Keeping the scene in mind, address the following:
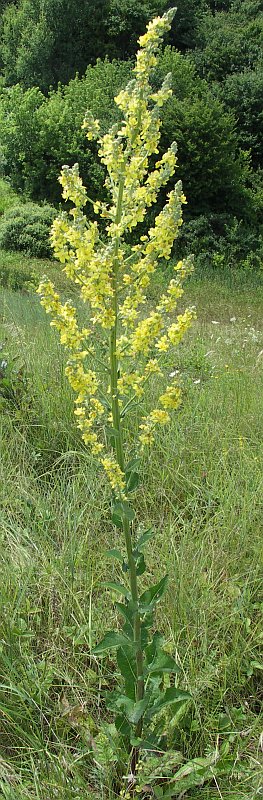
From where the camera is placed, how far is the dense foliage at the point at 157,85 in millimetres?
14500

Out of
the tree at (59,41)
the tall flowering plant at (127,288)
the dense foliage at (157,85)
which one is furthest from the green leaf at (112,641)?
the tree at (59,41)

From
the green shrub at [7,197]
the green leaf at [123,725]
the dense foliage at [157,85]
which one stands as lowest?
the green leaf at [123,725]

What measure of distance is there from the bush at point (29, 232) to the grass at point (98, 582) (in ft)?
32.9

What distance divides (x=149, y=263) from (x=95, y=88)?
1655 centimetres

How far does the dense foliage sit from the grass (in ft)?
34.8

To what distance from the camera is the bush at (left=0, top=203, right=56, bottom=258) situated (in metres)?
13.5

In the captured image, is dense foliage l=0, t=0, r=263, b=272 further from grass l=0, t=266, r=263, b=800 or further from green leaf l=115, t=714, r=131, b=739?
green leaf l=115, t=714, r=131, b=739

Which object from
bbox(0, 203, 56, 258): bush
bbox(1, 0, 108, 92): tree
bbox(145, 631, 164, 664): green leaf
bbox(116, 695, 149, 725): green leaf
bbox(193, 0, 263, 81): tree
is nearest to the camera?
bbox(116, 695, 149, 725): green leaf

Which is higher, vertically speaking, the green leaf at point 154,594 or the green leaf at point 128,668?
the green leaf at point 154,594

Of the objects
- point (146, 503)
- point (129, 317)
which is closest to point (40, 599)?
point (146, 503)

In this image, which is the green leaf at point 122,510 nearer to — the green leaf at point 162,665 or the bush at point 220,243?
the green leaf at point 162,665

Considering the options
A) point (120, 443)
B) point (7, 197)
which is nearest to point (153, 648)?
Answer: point (120, 443)

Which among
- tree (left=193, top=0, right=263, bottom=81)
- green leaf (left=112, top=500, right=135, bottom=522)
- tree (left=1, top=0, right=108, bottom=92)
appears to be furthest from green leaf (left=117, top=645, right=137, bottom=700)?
tree (left=1, top=0, right=108, bottom=92)

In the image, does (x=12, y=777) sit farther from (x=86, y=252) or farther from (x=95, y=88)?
(x=95, y=88)
